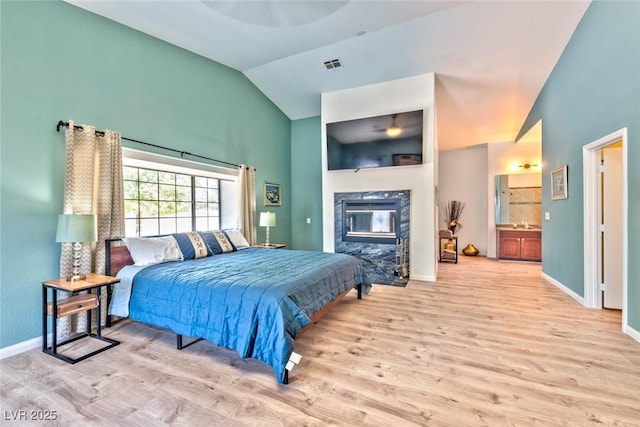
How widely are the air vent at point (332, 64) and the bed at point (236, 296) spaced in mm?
3277

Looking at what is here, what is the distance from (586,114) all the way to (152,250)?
555 centimetres

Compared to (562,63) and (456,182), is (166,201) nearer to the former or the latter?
(562,63)

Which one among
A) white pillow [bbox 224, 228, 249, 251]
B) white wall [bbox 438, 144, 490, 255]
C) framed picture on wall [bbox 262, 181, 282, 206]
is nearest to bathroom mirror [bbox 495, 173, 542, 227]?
white wall [bbox 438, 144, 490, 255]

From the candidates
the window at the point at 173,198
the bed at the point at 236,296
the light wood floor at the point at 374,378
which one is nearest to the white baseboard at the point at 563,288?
the light wood floor at the point at 374,378

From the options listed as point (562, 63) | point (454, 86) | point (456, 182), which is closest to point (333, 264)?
point (454, 86)

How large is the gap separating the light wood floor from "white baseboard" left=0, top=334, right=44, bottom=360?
0.09m

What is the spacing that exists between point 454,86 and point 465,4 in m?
1.63

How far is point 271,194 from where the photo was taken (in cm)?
602

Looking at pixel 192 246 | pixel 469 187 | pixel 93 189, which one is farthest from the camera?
pixel 469 187

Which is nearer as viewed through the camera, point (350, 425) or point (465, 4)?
point (350, 425)

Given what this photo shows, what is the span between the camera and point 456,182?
7.77 metres

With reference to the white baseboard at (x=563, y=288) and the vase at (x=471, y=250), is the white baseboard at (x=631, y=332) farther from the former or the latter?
the vase at (x=471, y=250)

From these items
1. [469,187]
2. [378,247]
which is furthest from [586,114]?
[469,187]

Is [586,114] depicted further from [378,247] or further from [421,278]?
[378,247]
